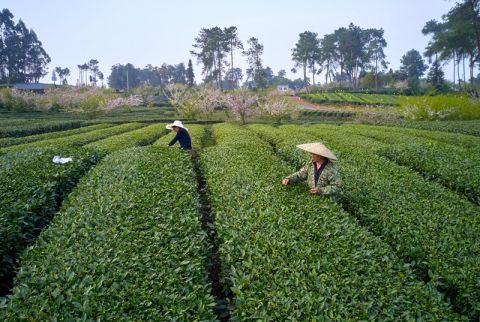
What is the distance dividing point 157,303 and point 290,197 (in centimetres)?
348

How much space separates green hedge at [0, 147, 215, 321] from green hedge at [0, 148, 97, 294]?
586mm

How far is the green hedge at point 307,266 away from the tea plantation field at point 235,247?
0.02 meters

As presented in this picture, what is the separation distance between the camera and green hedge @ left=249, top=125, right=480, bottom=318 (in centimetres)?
416

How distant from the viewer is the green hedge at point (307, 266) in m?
3.27

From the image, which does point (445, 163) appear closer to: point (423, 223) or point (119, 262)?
point (423, 223)

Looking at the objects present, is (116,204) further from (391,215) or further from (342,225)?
(391,215)

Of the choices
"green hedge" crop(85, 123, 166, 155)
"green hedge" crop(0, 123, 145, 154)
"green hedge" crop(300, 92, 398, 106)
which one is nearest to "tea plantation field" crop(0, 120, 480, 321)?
"green hedge" crop(85, 123, 166, 155)

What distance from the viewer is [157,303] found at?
10.7 feet

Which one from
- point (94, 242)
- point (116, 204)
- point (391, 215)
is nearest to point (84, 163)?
point (116, 204)

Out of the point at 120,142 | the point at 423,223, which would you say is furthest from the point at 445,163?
the point at 120,142

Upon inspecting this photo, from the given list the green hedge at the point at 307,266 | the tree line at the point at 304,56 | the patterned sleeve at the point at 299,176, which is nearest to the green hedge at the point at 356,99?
the tree line at the point at 304,56

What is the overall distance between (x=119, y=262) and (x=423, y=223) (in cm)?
464

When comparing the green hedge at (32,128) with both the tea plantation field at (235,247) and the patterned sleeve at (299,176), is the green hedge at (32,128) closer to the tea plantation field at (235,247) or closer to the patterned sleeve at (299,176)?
the tea plantation field at (235,247)

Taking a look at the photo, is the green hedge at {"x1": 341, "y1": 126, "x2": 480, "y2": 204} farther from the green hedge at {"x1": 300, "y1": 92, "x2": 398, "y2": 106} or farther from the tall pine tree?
the tall pine tree
